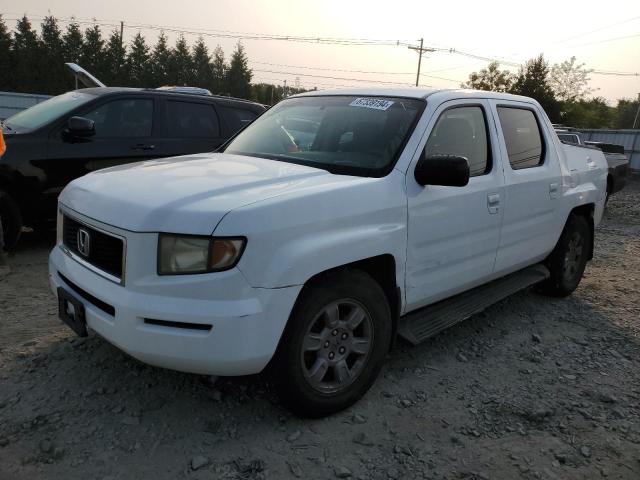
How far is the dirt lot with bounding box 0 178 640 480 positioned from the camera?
2.44 metres

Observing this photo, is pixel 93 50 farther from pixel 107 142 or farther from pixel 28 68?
pixel 107 142

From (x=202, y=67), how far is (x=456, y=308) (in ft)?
266

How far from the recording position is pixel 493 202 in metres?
3.60

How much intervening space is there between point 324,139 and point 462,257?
1.21 meters

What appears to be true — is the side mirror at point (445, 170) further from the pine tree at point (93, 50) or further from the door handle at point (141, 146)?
the pine tree at point (93, 50)

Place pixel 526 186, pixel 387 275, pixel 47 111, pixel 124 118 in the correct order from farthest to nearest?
pixel 124 118 → pixel 47 111 → pixel 526 186 → pixel 387 275

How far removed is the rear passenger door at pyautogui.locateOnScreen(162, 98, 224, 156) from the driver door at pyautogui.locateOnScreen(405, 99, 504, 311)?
3775mm

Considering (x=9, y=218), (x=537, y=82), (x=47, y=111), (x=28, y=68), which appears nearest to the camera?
(x=9, y=218)

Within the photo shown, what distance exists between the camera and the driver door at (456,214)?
3.05 m

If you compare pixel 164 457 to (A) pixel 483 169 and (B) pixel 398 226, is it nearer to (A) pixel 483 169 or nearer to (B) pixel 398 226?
(B) pixel 398 226

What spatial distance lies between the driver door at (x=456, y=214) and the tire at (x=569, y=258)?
54.7 inches

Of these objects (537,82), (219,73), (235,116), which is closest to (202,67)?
(219,73)

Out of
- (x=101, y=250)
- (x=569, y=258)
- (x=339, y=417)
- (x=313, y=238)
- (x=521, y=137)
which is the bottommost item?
(x=339, y=417)

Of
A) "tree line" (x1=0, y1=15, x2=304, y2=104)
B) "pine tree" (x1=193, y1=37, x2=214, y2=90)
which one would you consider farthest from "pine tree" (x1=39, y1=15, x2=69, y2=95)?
"pine tree" (x1=193, y1=37, x2=214, y2=90)
